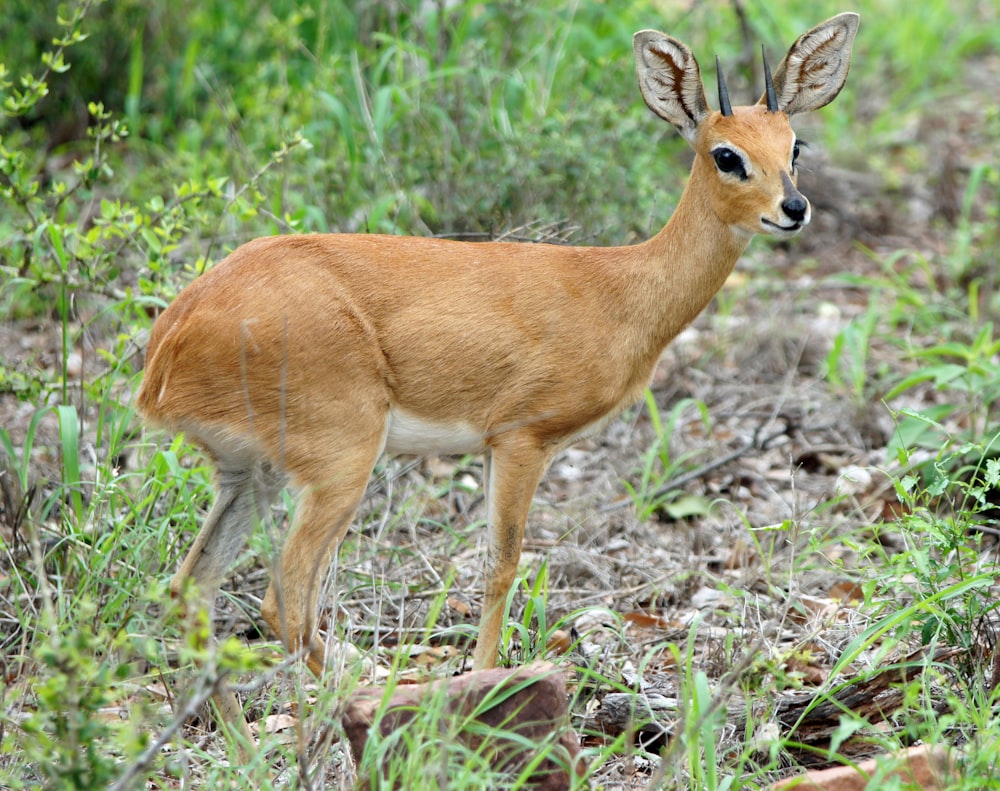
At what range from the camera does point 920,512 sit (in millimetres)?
3990

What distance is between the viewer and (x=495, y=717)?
134 inches

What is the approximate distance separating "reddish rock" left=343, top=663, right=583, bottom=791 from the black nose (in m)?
1.70

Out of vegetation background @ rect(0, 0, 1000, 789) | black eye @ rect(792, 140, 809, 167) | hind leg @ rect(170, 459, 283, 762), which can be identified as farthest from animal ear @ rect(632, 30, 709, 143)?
hind leg @ rect(170, 459, 283, 762)

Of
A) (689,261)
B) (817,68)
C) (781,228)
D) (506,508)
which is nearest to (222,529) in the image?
(506,508)

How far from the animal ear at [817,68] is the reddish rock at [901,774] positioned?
236cm

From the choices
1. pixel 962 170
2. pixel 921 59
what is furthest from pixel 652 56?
pixel 921 59

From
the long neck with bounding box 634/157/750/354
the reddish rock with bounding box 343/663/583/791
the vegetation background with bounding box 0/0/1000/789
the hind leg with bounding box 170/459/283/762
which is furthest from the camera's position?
the long neck with bounding box 634/157/750/354

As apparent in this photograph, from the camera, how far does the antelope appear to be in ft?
13.0

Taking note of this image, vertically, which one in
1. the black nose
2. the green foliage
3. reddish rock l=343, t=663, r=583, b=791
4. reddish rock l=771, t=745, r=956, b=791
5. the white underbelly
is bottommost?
the green foliage

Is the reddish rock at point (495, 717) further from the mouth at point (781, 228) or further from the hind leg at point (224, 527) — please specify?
the mouth at point (781, 228)

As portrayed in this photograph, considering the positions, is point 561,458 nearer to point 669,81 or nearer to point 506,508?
point 506,508

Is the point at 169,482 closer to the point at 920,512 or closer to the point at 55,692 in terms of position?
the point at 55,692

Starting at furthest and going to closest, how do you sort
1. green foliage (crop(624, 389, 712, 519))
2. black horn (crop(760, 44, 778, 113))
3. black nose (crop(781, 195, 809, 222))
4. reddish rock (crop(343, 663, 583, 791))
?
green foliage (crop(624, 389, 712, 519))
black horn (crop(760, 44, 778, 113))
black nose (crop(781, 195, 809, 222))
reddish rock (crop(343, 663, 583, 791))

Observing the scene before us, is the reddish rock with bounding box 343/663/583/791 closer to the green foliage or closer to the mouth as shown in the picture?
the mouth
